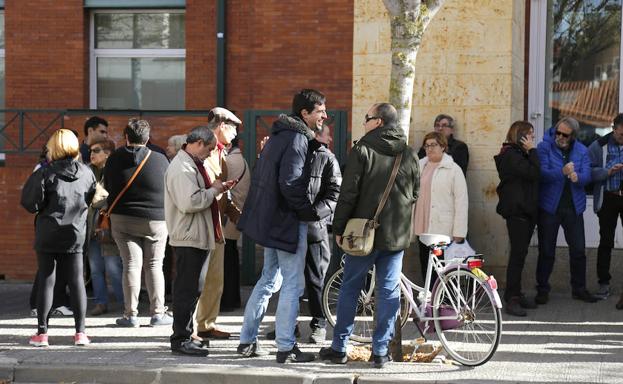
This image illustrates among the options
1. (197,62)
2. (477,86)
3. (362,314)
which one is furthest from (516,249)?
(197,62)

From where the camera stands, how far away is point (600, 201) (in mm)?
11508

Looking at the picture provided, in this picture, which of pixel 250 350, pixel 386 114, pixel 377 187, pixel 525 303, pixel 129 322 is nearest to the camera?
pixel 377 187

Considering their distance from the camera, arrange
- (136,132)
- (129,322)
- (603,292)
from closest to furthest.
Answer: (136,132) < (129,322) < (603,292)

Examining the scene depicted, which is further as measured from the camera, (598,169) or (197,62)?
(197,62)

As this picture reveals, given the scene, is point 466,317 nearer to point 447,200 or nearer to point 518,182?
point 447,200

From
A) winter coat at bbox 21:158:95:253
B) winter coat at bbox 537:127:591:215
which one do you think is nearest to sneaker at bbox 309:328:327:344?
winter coat at bbox 21:158:95:253

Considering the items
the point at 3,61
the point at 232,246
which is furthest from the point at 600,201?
the point at 3,61

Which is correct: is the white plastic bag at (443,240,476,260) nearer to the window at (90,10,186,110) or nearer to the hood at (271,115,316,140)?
the hood at (271,115,316,140)

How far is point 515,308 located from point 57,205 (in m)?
4.65

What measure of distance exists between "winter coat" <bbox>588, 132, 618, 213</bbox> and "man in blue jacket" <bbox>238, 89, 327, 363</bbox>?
13.1ft

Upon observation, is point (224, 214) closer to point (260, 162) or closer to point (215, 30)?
point (260, 162)

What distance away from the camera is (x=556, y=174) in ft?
Result: 36.7

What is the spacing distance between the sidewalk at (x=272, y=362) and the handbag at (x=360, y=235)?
0.93 meters

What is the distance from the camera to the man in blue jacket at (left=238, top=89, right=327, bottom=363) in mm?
8344
